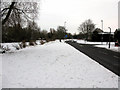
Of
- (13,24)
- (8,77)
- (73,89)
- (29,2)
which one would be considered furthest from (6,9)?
(73,89)

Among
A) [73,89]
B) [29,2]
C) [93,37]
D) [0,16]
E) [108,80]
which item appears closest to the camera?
[73,89]

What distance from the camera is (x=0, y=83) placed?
188 inches

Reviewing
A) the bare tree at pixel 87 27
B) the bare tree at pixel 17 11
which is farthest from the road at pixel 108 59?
the bare tree at pixel 87 27

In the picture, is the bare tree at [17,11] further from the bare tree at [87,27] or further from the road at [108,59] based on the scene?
the bare tree at [87,27]

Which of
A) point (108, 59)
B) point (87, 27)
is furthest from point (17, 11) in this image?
point (87, 27)

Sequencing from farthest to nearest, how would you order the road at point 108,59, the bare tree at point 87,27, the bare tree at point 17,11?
1. the bare tree at point 87,27
2. the bare tree at point 17,11
3. the road at point 108,59

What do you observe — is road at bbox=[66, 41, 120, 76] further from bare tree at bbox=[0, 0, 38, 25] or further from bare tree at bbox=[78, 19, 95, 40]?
bare tree at bbox=[78, 19, 95, 40]

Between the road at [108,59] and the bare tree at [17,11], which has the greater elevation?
the bare tree at [17,11]

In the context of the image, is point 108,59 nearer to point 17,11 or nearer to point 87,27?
point 17,11

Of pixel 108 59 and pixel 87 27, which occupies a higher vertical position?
pixel 87 27

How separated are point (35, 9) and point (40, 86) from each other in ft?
43.7

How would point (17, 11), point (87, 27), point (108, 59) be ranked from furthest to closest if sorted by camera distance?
point (87, 27) → point (17, 11) → point (108, 59)

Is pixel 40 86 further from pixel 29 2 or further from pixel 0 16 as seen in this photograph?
pixel 29 2

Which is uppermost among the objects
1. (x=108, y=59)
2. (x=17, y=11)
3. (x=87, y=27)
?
(x=87, y=27)
